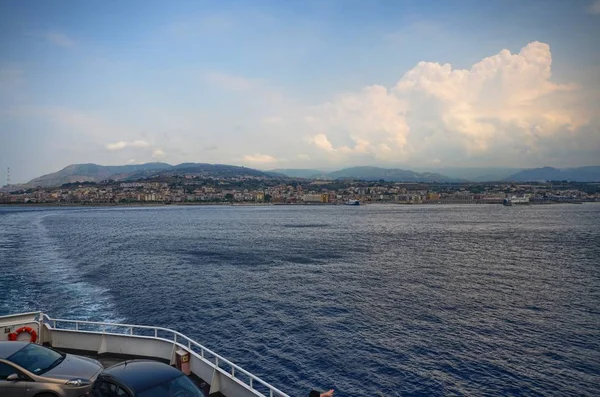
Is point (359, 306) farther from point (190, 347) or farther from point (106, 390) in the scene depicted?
point (106, 390)

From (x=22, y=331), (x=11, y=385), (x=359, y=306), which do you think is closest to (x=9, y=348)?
(x=11, y=385)

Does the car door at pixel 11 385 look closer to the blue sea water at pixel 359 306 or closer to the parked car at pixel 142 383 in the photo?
the parked car at pixel 142 383

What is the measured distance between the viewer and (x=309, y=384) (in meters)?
18.3

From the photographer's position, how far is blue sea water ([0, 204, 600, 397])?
19.7 metres

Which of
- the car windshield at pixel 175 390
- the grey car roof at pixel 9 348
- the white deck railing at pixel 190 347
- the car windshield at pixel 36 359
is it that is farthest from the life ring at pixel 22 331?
the car windshield at pixel 175 390

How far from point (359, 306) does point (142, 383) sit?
2570 centimetres

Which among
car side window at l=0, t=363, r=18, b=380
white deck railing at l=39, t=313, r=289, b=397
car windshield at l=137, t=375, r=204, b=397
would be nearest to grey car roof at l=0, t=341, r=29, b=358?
car side window at l=0, t=363, r=18, b=380

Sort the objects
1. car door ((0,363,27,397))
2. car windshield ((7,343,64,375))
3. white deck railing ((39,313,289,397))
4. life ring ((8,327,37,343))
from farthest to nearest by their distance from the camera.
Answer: life ring ((8,327,37,343)), white deck railing ((39,313,289,397)), car windshield ((7,343,64,375)), car door ((0,363,27,397))

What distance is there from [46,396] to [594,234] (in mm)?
99862

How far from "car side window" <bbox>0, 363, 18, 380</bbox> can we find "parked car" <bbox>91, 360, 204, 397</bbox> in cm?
218

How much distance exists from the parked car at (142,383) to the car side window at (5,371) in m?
2.18

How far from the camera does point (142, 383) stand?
6.65 m

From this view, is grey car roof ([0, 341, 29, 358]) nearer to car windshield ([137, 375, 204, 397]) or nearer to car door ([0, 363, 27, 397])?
car door ([0, 363, 27, 397])

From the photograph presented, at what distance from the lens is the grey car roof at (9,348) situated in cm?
846
